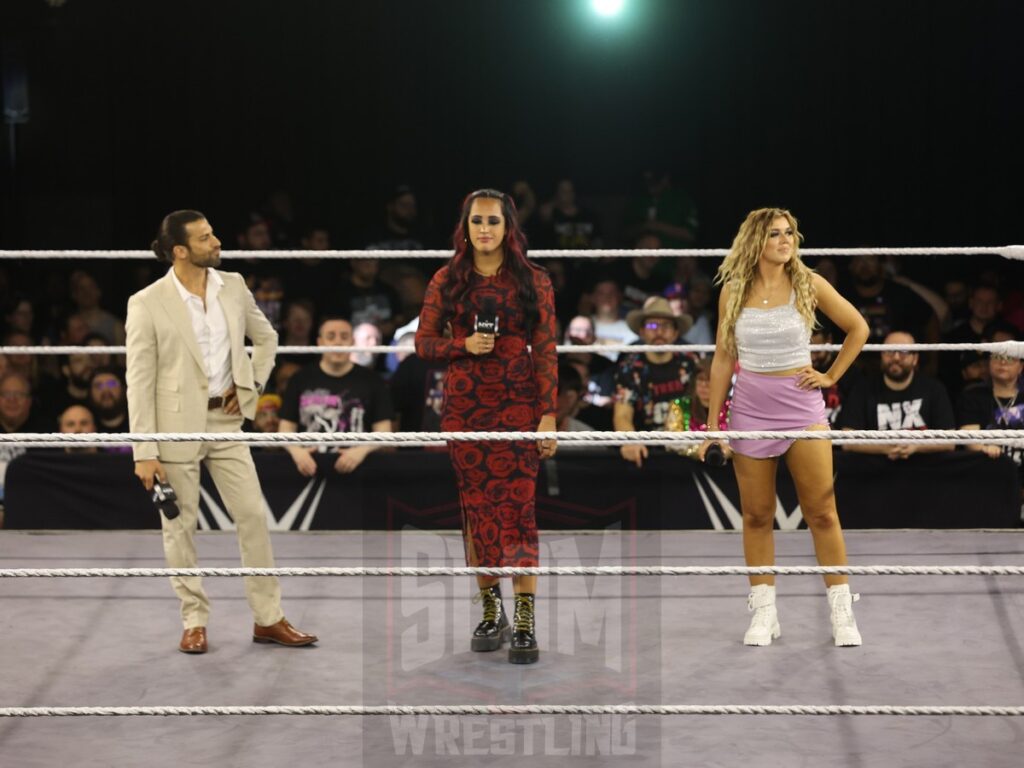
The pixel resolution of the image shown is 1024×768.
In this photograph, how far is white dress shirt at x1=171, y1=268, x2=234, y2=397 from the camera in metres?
3.40

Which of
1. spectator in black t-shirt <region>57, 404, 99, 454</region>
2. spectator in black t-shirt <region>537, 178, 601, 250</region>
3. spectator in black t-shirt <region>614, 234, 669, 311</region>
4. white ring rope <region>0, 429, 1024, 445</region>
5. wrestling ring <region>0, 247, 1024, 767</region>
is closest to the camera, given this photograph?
white ring rope <region>0, 429, 1024, 445</region>

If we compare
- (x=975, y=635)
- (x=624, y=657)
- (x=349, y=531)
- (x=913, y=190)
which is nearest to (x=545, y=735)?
(x=624, y=657)

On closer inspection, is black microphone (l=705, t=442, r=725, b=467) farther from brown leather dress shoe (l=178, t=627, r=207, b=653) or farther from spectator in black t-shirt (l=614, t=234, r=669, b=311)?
spectator in black t-shirt (l=614, t=234, r=669, b=311)

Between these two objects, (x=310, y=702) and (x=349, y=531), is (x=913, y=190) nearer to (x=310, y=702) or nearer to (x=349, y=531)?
(x=349, y=531)

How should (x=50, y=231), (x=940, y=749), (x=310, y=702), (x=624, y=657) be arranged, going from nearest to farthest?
(x=940, y=749), (x=310, y=702), (x=624, y=657), (x=50, y=231)

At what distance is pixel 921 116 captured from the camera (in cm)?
691

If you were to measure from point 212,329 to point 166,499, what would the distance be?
1.39ft

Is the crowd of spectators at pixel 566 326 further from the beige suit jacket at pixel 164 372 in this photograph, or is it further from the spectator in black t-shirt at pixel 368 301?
the beige suit jacket at pixel 164 372

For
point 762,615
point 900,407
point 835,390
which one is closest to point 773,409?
point 762,615

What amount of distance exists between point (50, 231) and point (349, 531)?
3578 mm

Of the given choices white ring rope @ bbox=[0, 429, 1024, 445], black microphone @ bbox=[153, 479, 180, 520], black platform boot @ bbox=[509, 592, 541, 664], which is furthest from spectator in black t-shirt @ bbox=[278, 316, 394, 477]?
white ring rope @ bbox=[0, 429, 1024, 445]

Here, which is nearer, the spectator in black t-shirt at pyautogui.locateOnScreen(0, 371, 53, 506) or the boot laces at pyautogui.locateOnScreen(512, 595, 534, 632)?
the boot laces at pyautogui.locateOnScreen(512, 595, 534, 632)

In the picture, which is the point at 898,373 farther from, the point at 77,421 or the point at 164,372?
the point at 77,421

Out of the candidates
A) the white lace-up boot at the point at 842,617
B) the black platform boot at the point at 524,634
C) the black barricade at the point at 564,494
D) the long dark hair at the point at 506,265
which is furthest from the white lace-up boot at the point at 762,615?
the black barricade at the point at 564,494
